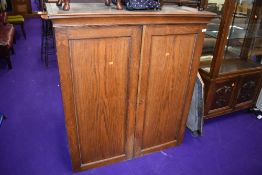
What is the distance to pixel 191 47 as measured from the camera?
196cm

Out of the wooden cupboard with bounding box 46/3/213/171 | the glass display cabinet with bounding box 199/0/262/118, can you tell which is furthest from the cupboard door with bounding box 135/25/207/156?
the glass display cabinet with bounding box 199/0/262/118

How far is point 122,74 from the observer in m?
1.82

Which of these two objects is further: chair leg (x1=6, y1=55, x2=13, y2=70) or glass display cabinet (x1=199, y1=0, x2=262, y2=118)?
chair leg (x1=6, y1=55, x2=13, y2=70)

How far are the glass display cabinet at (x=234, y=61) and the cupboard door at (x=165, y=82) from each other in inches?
21.6

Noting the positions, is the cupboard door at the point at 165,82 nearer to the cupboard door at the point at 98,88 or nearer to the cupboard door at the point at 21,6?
the cupboard door at the point at 98,88

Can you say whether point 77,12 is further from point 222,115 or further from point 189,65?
point 222,115

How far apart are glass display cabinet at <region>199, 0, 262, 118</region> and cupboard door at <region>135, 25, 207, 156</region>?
1.80 feet

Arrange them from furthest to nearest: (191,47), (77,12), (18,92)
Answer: (18,92)
(191,47)
(77,12)

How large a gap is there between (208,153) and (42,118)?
200cm

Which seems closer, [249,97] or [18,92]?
[249,97]

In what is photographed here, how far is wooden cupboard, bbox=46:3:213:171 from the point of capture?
1.57 meters

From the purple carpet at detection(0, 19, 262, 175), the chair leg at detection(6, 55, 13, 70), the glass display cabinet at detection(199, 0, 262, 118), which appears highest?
the glass display cabinet at detection(199, 0, 262, 118)

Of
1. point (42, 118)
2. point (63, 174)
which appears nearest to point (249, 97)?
point (63, 174)

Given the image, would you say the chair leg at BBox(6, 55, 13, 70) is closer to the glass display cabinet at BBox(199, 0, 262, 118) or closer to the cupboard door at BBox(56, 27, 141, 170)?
the cupboard door at BBox(56, 27, 141, 170)
